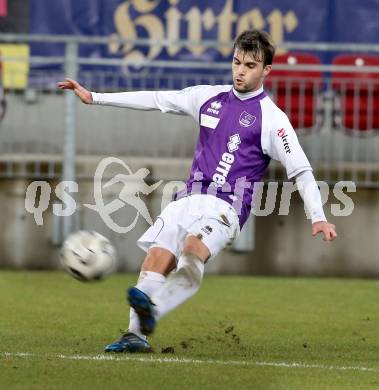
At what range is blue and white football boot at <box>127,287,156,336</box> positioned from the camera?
729cm

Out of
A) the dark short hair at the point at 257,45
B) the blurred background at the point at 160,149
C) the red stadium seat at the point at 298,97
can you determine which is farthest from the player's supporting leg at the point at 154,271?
the red stadium seat at the point at 298,97

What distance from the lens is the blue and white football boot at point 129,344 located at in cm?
793

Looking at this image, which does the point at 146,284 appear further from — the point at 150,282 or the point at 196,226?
the point at 196,226

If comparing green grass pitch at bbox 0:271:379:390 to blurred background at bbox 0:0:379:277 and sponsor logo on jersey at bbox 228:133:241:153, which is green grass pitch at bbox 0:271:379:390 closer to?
blurred background at bbox 0:0:379:277

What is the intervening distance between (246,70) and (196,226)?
1.02 metres

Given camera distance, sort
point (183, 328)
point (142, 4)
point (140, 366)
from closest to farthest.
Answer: point (140, 366)
point (183, 328)
point (142, 4)

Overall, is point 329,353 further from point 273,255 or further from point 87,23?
point 87,23

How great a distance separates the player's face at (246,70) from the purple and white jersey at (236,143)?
0.48 ft

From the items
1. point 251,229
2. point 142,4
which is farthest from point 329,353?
point 142,4

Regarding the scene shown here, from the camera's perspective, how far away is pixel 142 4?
15008 mm

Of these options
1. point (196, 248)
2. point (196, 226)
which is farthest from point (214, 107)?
point (196, 248)

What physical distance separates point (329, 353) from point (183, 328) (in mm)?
1605

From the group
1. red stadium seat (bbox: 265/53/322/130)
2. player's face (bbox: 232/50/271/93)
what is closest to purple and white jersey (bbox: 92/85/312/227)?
player's face (bbox: 232/50/271/93)

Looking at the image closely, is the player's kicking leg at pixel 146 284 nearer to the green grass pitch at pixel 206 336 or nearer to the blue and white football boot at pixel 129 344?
the blue and white football boot at pixel 129 344
